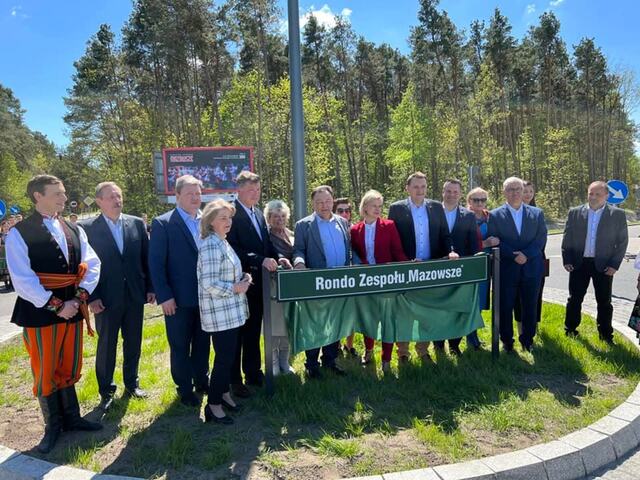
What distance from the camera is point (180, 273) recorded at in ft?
13.0

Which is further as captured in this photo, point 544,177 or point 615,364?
point 544,177

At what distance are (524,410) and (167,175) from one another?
50.8 feet

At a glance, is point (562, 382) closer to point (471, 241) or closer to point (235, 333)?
point (471, 241)

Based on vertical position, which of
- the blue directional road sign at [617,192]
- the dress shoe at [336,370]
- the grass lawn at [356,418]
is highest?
the blue directional road sign at [617,192]

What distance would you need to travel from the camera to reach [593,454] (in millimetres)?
3170

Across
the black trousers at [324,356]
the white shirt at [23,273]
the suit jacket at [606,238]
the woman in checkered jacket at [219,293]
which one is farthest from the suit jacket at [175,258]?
the suit jacket at [606,238]

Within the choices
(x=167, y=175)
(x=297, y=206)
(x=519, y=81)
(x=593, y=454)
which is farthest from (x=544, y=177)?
(x=593, y=454)

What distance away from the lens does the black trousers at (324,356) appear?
4586 mm

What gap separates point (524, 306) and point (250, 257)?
3.40 m

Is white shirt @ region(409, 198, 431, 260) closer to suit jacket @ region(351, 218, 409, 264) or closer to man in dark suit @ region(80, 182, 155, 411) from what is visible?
suit jacket @ region(351, 218, 409, 264)

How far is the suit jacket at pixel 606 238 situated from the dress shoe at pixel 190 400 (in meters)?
4.63

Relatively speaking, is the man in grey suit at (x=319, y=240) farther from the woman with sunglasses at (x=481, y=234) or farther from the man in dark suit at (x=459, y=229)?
the woman with sunglasses at (x=481, y=234)

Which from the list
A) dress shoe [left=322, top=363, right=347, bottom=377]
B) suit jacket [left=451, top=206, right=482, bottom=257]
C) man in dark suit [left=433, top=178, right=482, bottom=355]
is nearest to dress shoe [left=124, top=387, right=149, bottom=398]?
dress shoe [left=322, top=363, right=347, bottom=377]

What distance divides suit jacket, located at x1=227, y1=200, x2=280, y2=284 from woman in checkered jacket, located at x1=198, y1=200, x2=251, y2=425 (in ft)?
1.50
